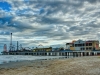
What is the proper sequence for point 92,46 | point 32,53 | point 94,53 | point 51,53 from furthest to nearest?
point 32,53 < point 51,53 < point 92,46 < point 94,53

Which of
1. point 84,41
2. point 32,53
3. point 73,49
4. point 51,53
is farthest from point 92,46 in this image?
point 32,53

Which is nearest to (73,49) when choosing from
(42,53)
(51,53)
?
(51,53)

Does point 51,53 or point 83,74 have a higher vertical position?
point 83,74

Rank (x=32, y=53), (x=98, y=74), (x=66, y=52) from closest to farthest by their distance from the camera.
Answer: (x=98, y=74)
(x=66, y=52)
(x=32, y=53)

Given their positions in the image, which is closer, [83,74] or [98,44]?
[83,74]

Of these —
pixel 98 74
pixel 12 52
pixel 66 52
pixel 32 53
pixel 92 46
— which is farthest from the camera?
pixel 12 52

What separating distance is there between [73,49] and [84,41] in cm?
1026

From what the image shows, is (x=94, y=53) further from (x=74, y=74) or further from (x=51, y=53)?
(x=74, y=74)

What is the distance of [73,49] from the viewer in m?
124

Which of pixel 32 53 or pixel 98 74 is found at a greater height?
pixel 98 74

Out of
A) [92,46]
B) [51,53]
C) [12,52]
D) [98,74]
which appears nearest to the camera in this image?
[98,74]

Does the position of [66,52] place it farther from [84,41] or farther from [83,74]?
[83,74]

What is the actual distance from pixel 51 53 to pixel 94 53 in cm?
4276

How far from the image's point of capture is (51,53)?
143 meters
